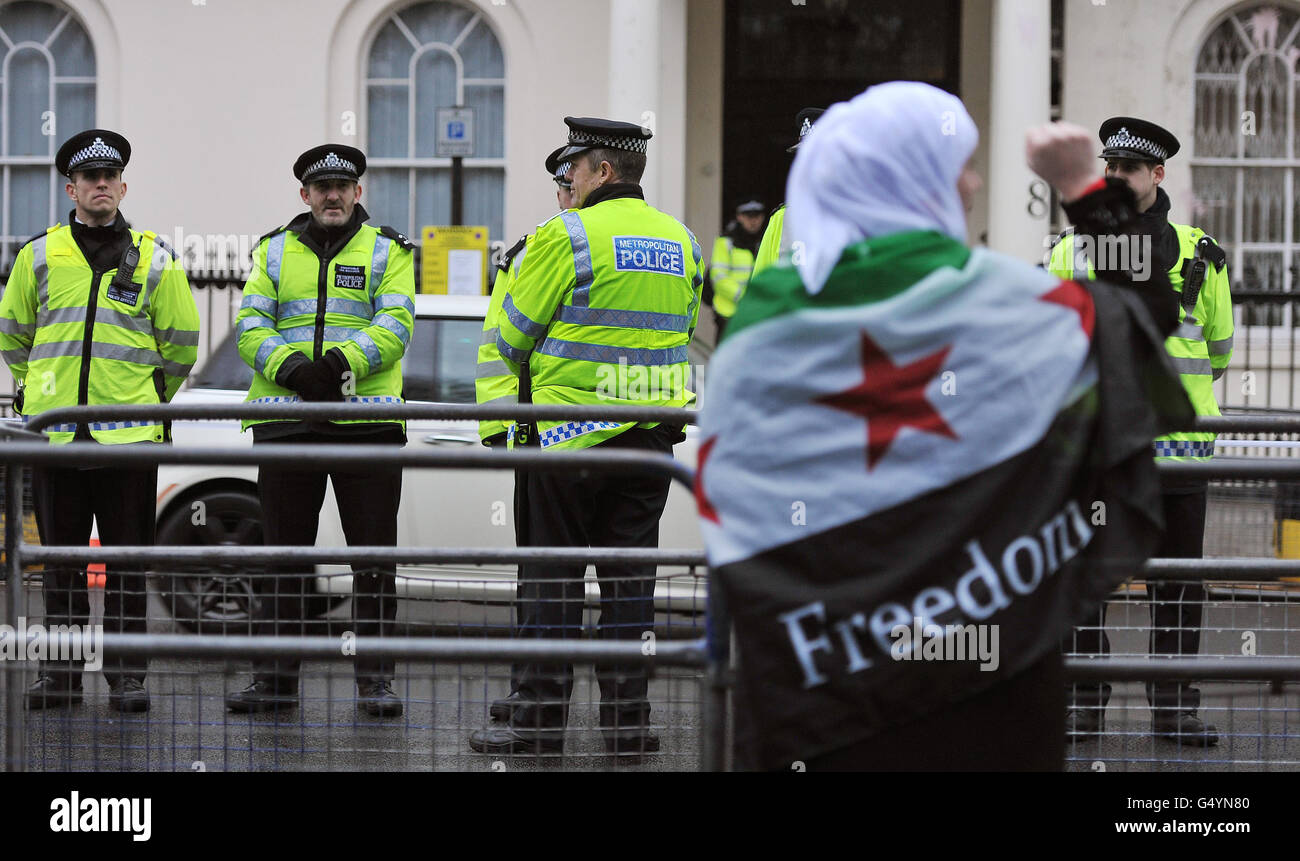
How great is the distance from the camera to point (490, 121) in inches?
605

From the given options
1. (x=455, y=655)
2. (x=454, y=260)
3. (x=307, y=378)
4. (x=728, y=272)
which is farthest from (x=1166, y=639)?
(x=454, y=260)

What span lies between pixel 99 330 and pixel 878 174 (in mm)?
4838

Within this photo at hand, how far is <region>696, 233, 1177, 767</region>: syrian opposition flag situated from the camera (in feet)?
7.84

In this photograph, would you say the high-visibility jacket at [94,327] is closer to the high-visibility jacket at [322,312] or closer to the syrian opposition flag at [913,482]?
the high-visibility jacket at [322,312]

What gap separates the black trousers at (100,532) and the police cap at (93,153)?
127cm

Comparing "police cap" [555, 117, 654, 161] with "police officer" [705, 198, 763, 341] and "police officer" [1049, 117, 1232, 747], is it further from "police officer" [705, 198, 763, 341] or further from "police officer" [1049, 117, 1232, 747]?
"police officer" [705, 198, 763, 341]

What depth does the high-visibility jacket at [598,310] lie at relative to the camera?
548cm

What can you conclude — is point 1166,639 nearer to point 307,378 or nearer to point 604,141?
point 604,141

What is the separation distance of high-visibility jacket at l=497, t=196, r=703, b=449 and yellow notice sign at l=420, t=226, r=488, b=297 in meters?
8.33

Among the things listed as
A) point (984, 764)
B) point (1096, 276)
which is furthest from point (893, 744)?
point (1096, 276)

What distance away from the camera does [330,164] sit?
21.1 ft

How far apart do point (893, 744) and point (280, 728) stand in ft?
7.58
